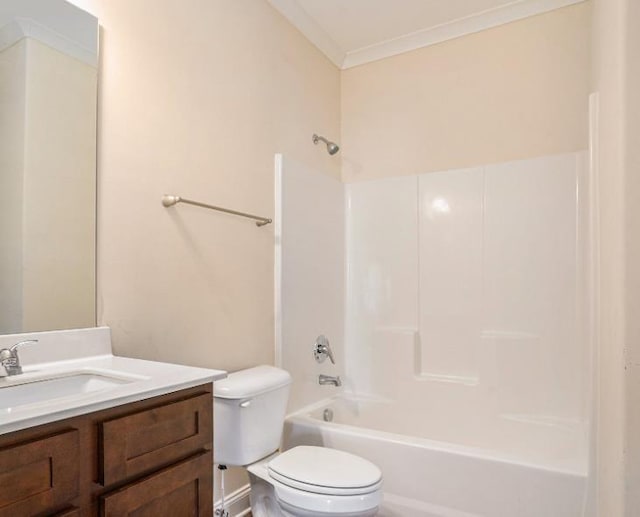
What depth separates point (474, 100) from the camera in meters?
2.60

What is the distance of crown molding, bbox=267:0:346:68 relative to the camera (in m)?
2.39

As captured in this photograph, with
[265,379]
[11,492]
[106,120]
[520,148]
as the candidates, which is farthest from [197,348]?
[520,148]

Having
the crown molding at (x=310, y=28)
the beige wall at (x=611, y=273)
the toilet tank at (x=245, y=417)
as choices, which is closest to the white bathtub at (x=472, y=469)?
the beige wall at (x=611, y=273)

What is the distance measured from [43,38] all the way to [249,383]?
4.39ft

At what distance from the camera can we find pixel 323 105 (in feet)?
9.24

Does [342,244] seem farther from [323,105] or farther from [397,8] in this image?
[397,8]

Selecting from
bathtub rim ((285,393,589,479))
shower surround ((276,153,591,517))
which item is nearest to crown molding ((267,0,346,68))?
shower surround ((276,153,591,517))

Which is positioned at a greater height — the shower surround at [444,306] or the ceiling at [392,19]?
the ceiling at [392,19]

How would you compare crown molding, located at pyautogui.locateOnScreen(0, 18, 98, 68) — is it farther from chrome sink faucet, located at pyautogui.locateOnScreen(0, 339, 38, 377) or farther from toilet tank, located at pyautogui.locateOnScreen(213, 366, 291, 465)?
toilet tank, located at pyautogui.locateOnScreen(213, 366, 291, 465)

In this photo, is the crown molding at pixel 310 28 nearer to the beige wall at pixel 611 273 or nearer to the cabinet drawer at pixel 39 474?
the beige wall at pixel 611 273

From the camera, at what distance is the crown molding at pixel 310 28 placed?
2393 millimetres

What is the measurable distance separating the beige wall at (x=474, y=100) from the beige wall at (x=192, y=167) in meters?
0.60

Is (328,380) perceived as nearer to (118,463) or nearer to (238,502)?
(238,502)

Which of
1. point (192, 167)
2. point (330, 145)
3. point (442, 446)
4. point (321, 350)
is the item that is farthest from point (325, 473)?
point (330, 145)
